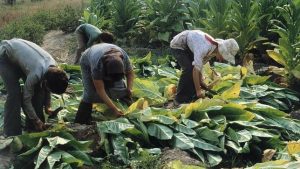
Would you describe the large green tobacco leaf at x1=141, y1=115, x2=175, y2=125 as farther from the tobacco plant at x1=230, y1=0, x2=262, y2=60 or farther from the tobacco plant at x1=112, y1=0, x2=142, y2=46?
the tobacco plant at x1=112, y1=0, x2=142, y2=46

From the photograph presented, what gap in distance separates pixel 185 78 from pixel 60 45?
18.3 ft

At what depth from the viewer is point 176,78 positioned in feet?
22.8

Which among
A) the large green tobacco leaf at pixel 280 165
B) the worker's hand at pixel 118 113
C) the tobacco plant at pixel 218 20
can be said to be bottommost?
the worker's hand at pixel 118 113

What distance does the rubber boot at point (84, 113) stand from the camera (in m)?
5.28

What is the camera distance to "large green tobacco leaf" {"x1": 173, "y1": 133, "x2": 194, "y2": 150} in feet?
15.8

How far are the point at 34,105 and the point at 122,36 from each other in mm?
5609

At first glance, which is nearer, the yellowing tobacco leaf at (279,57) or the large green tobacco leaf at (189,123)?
the large green tobacco leaf at (189,123)

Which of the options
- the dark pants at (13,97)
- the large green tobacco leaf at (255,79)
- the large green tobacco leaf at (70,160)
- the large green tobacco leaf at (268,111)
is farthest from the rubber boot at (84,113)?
the large green tobacco leaf at (255,79)

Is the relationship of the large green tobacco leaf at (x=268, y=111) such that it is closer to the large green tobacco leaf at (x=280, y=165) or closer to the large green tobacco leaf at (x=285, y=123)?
the large green tobacco leaf at (x=285, y=123)

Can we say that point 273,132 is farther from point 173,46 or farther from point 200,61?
point 173,46

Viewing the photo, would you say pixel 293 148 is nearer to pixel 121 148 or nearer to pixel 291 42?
pixel 121 148

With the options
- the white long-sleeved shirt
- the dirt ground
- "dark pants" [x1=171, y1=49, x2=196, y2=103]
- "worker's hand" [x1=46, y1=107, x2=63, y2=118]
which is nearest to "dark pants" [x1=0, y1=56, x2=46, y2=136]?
"worker's hand" [x1=46, y1=107, x2=63, y2=118]

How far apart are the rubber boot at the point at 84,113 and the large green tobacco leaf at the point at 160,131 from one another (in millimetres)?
707

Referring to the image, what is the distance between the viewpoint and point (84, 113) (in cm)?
532
